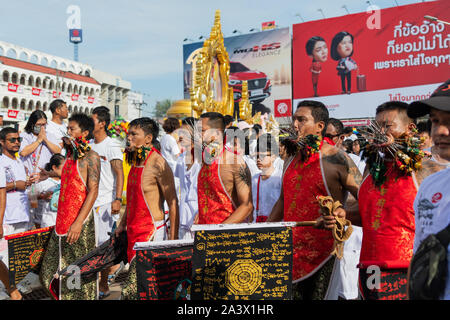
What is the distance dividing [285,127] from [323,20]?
115 ft

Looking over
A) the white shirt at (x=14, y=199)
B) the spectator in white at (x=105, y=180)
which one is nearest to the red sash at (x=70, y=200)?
the spectator in white at (x=105, y=180)

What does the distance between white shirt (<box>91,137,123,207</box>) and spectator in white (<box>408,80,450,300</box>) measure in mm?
4592

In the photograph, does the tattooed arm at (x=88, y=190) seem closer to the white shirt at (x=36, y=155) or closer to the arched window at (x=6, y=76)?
the white shirt at (x=36, y=155)

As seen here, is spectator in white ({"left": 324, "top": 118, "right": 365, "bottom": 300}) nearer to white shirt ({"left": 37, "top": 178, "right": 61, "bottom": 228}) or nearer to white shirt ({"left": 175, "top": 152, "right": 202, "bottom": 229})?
white shirt ({"left": 175, "top": 152, "right": 202, "bottom": 229})

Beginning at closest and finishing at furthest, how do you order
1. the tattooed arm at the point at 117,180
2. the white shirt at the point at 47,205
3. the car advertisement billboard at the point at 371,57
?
1. the tattooed arm at the point at 117,180
2. the white shirt at the point at 47,205
3. the car advertisement billboard at the point at 371,57

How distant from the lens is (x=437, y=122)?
5.88 feet

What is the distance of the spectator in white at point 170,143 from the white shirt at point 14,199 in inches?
98.5

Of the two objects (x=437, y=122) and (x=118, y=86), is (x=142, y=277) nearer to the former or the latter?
(x=437, y=122)

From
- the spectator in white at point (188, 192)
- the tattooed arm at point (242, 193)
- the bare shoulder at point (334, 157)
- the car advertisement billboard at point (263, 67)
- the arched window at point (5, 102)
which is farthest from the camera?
the arched window at point (5, 102)

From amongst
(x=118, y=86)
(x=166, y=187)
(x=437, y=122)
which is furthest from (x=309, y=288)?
(x=118, y=86)

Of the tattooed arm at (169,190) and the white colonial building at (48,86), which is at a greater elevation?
the white colonial building at (48,86)

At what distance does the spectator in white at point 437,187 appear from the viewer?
1695 millimetres

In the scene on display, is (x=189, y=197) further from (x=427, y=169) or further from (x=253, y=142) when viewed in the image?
(x=427, y=169)

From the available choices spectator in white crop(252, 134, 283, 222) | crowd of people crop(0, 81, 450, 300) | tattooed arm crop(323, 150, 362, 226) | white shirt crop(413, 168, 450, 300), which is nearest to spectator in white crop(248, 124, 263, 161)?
crowd of people crop(0, 81, 450, 300)
